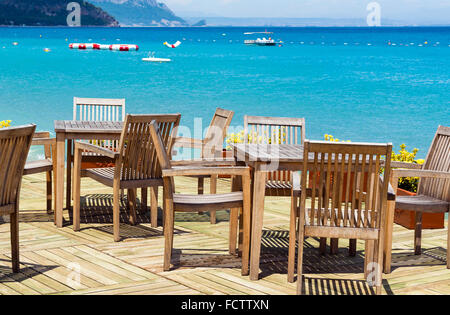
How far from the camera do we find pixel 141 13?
6949 inches

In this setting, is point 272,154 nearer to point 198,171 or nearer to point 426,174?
point 198,171

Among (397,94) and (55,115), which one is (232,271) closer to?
(55,115)

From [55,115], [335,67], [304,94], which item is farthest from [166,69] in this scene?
[55,115]

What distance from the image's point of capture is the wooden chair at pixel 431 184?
4152 millimetres

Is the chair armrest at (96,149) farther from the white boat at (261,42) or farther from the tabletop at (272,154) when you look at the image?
the white boat at (261,42)

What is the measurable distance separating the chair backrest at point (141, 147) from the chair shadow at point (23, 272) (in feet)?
2.89

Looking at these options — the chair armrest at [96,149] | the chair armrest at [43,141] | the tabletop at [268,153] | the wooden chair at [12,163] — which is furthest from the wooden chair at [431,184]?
the chair armrest at [43,141]

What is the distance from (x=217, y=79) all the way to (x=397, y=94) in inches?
377

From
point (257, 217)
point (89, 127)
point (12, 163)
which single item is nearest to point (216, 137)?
point (89, 127)

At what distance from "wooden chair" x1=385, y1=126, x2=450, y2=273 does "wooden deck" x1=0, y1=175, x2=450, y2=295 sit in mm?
284

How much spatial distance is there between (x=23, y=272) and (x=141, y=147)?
1.22 metres

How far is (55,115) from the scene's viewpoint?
22188 millimetres
